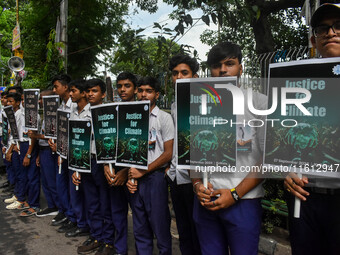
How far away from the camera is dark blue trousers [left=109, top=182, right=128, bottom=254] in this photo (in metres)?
3.52

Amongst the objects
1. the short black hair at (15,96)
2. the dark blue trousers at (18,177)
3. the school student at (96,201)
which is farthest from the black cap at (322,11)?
the short black hair at (15,96)

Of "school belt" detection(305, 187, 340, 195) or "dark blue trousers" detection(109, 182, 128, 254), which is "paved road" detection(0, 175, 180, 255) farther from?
"school belt" detection(305, 187, 340, 195)

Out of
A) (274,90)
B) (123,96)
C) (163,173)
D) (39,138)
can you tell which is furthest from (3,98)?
(274,90)

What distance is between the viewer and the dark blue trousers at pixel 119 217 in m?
3.52

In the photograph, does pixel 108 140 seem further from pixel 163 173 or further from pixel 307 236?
pixel 307 236

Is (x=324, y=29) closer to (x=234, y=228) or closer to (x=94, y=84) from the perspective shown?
(x=234, y=228)

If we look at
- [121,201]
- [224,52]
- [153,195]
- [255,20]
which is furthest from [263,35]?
[224,52]

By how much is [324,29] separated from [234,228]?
4.19 feet

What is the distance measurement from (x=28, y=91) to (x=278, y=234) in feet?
13.4

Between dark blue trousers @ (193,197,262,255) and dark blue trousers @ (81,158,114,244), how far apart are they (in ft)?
5.96

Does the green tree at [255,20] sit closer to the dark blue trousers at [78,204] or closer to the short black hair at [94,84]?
the short black hair at [94,84]

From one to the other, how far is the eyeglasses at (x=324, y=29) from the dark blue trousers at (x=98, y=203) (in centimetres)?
263

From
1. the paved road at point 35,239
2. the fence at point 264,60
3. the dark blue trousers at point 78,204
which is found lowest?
the paved road at point 35,239

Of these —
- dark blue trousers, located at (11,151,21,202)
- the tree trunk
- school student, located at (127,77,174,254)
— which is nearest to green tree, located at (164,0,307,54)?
the tree trunk
